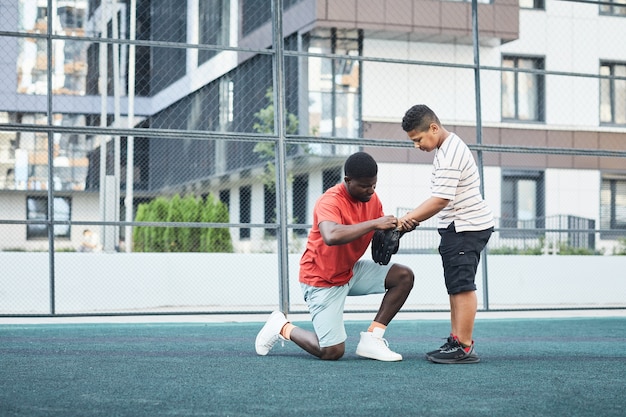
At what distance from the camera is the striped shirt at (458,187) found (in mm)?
5227

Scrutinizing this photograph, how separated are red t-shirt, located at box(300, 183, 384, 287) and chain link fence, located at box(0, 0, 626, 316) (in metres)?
6.18

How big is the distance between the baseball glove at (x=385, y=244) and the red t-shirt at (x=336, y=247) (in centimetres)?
11

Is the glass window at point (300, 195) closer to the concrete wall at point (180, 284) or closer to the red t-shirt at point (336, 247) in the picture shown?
the concrete wall at point (180, 284)

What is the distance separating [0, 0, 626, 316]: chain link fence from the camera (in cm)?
1299

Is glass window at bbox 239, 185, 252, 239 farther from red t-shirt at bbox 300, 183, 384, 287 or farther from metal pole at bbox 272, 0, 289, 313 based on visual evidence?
red t-shirt at bbox 300, 183, 384, 287

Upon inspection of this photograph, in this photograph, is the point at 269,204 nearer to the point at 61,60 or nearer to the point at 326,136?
the point at 326,136

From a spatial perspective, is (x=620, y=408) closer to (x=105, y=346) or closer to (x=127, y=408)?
(x=127, y=408)

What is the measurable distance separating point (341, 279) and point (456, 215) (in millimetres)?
717

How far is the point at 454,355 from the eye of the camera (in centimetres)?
534

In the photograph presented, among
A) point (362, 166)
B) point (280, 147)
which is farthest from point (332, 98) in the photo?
point (362, 166)

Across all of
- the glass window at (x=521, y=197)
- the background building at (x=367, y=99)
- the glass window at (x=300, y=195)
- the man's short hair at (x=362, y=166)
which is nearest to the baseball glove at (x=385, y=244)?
the man's short hair at (x=362, y=166)

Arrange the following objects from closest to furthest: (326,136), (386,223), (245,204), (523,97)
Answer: (386,223), (326,136), (245,204), (523,97)

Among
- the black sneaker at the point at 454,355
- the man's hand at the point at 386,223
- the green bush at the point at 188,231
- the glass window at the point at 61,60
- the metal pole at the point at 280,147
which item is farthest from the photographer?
the glass window at the point at 61,60

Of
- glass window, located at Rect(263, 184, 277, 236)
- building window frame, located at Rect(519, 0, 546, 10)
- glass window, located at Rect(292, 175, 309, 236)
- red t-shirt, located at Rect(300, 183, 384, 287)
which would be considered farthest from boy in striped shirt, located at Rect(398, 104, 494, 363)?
building window frame, located at Rect(519, 0, 546, 10)
